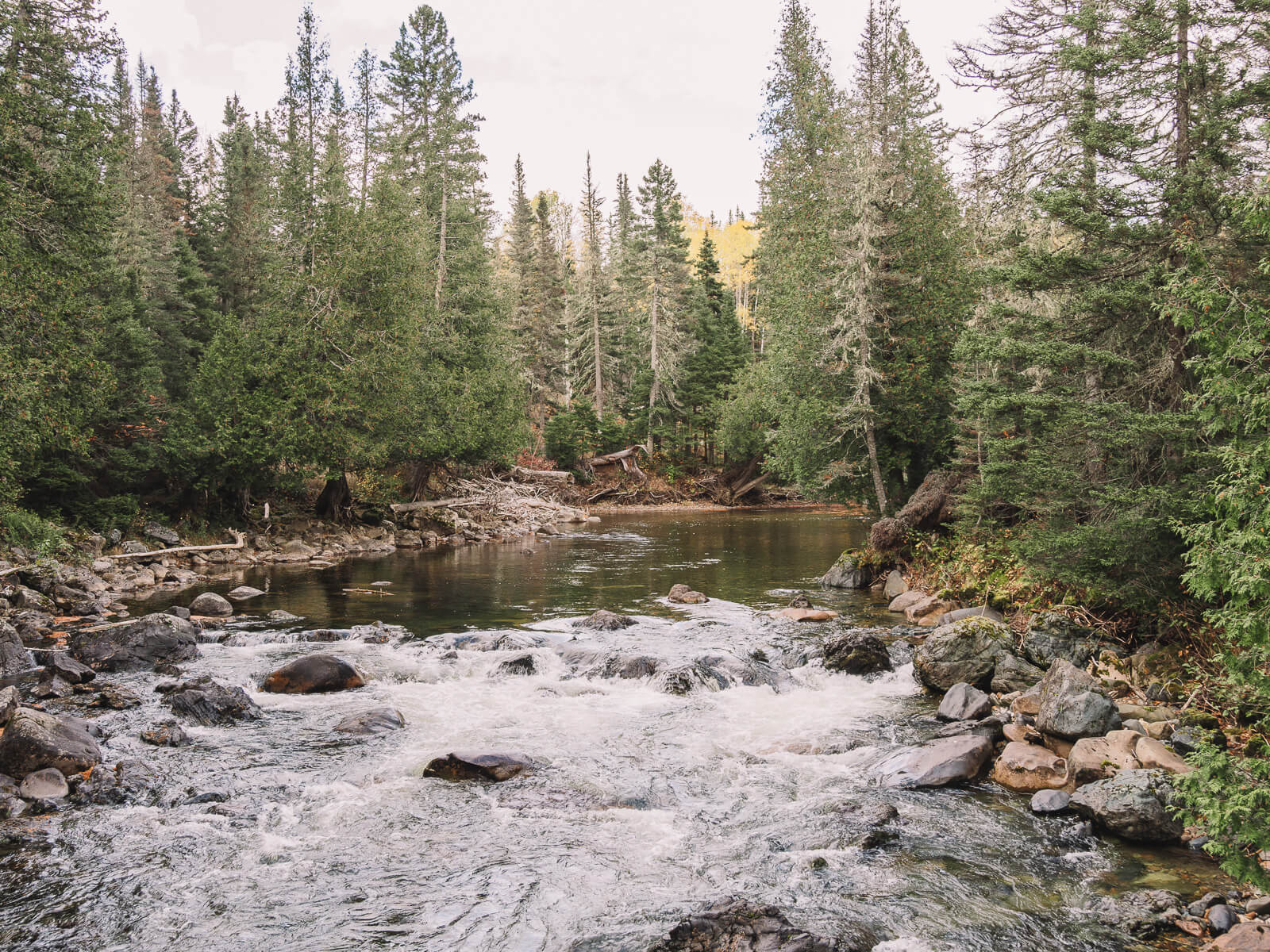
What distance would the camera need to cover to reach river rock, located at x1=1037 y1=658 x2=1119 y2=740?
8.37m

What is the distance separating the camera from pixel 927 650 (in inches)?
447

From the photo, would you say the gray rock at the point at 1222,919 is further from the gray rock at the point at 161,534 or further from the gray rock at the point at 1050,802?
the gray rock at the point at 161,534

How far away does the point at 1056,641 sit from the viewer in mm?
11086

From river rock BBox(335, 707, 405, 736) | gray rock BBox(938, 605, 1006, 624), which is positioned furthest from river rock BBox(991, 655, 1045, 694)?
river rock BBox(335, 707, 405, 736)

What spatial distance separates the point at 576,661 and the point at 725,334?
1643 inches

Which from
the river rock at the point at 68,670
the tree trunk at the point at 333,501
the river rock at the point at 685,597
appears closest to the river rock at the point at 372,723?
the river rock at the point at 68,670

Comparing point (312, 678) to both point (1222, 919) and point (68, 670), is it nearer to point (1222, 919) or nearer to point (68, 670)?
point (68, 670)

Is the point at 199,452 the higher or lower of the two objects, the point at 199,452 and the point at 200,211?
the lower

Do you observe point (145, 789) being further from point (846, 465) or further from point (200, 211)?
point (200, 211)

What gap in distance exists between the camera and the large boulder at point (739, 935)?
16.3ft

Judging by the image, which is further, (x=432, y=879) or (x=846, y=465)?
(x=846, y=465)

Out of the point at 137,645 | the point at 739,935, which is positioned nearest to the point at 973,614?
the point at 739,935

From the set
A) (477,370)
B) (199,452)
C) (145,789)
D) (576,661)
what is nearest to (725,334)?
(477,370)

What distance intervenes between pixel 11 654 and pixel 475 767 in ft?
26.6
